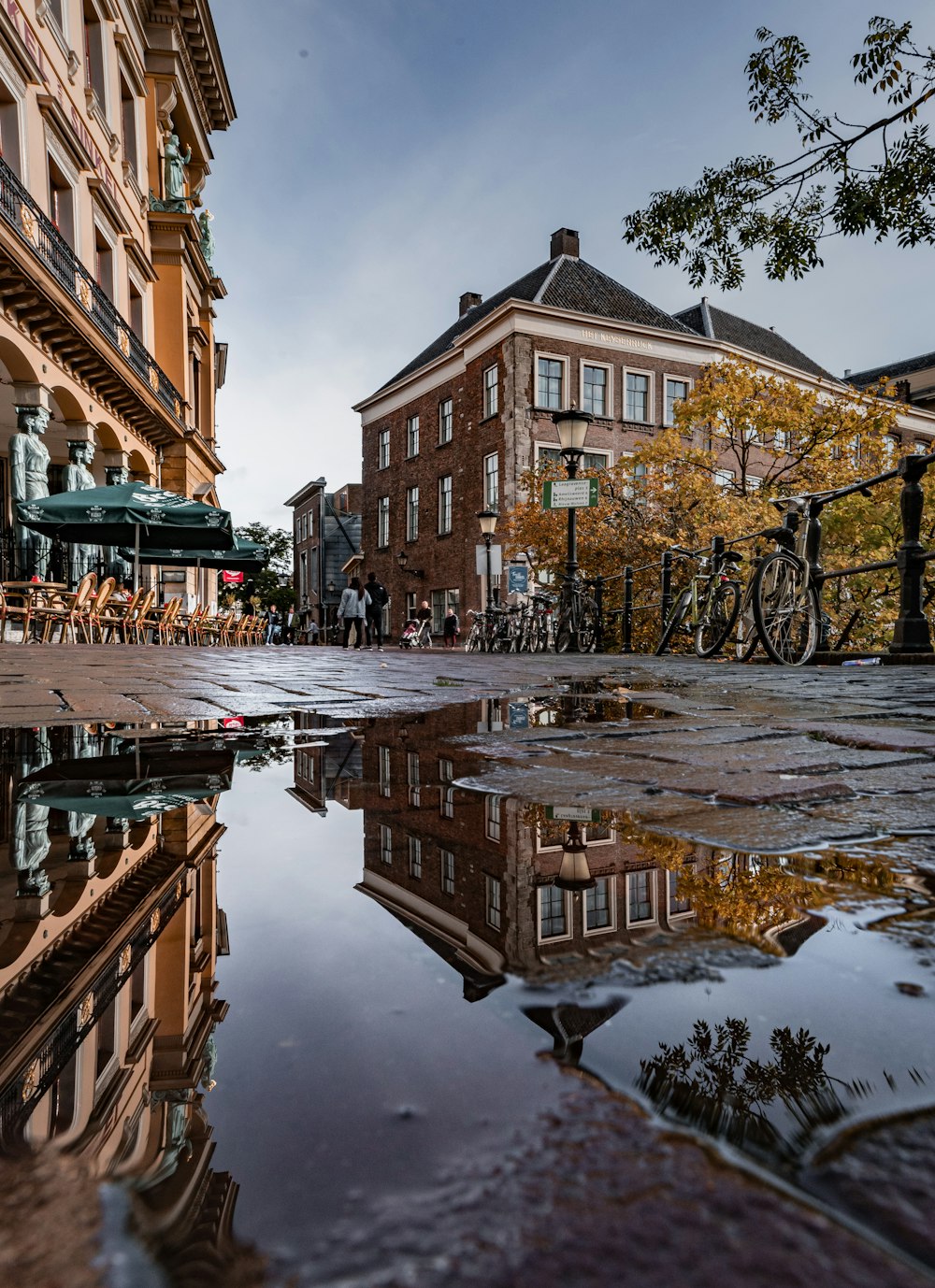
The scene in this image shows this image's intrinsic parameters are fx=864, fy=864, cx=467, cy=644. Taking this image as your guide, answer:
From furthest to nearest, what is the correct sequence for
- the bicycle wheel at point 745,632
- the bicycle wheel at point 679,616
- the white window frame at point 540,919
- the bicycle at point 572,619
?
the bicycle at point 572,619
the bicycle wheel at point 679,616
the bicycle wheel at point 745,632
the white window frame at point 540,919

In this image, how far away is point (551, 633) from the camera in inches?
645

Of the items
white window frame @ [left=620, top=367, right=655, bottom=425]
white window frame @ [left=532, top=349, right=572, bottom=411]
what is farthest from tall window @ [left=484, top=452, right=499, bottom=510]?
white window frame @ [left=620, top=367, right=655, bottom=425]

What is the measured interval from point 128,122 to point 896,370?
137ft

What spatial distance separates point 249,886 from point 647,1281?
0.77m

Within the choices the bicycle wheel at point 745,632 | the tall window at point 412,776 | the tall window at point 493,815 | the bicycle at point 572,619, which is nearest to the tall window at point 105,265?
the bicycle at point 572,619

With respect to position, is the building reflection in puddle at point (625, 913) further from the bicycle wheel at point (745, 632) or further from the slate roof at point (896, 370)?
the slate roof at point (896, 370)

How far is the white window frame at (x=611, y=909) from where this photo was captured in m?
0.87

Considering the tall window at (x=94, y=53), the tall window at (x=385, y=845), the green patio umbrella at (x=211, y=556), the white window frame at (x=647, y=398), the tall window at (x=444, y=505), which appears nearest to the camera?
the tall window at (x=385, y=845)

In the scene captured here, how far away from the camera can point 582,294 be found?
2894cm

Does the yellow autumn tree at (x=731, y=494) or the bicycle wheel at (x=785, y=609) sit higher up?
the yellow autumn tree at (x=731, y=494)

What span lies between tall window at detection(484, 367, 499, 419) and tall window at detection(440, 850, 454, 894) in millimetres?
27807

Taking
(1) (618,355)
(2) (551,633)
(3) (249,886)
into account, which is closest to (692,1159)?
(3) (249,886)

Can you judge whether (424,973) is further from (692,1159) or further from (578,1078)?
(692,1159)

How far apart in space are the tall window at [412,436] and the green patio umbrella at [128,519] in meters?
18.6
